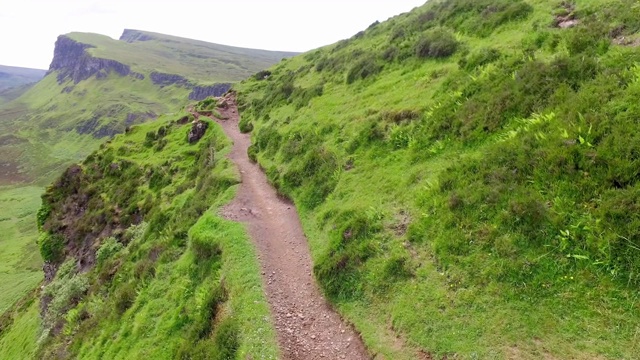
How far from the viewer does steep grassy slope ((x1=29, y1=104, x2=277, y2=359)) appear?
18188 millimetres

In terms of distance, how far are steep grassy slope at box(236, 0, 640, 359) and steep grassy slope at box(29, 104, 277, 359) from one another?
187 inches

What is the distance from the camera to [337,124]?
100ft

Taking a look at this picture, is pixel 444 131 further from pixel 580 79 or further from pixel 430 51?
pixel 430 51

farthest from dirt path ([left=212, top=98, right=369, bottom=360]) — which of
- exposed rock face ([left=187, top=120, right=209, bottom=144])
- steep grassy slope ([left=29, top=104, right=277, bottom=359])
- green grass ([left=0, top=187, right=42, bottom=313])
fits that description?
green grass ([left=0, top=187, right=42, bottom=313])

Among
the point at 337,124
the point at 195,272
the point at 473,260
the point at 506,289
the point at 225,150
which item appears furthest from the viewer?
the point at 225,150

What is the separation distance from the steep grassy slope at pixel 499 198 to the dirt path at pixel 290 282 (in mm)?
796

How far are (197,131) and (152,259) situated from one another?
2925 cm

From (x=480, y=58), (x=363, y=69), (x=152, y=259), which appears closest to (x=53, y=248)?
(x=152, y=259)

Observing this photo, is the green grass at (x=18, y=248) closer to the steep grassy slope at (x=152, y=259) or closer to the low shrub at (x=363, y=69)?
the steep grassy slope at (x=152, y=259)

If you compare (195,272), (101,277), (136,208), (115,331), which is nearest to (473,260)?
(195,272)

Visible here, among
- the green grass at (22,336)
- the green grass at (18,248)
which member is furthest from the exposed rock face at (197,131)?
the green grass at (18,248)

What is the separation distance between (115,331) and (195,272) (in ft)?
23.6

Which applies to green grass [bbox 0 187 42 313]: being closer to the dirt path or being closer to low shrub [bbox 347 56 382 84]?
the dirt path

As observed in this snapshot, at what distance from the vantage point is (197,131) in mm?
55000
